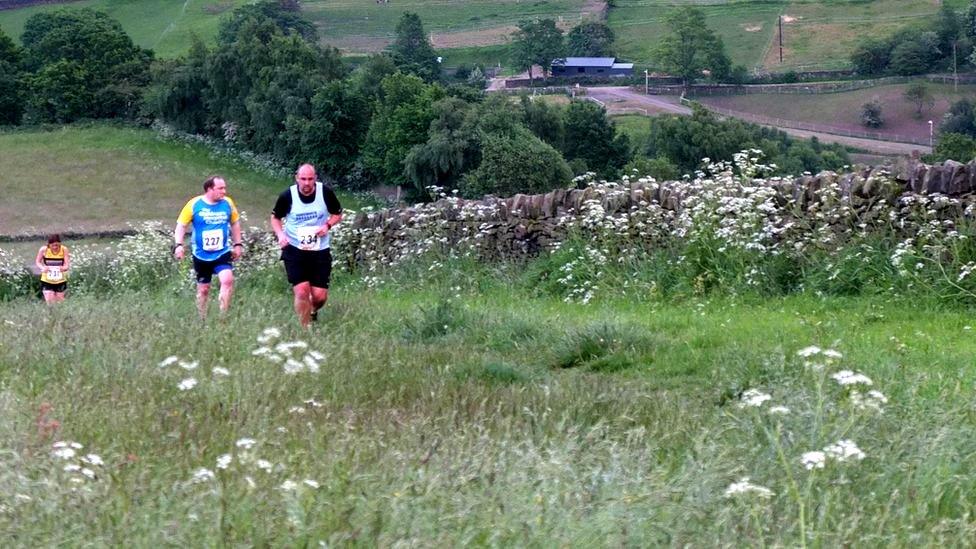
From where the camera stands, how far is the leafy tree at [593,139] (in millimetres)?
54156

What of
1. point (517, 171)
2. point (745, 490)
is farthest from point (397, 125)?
point (745, 490)

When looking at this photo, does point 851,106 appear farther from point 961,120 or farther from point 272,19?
point 272,19

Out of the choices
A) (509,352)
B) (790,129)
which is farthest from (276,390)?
(790,129)

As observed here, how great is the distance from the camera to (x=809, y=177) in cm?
1263

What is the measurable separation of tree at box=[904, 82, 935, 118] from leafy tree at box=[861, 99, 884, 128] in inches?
55.8

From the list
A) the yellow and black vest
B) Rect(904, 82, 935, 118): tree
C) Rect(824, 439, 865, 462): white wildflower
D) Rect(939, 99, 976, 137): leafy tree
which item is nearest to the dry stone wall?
the yellow and black vest

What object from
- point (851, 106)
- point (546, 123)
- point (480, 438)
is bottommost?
point (851, 106)

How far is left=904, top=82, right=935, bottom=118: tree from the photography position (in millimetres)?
55781

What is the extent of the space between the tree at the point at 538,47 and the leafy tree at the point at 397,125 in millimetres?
17482

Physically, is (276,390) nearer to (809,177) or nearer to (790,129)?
(809,177)

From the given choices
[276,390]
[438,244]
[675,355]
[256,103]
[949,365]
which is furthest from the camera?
[256,103]

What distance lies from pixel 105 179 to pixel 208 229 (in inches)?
2226

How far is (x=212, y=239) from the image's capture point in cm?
1226

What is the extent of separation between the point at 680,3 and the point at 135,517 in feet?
383
